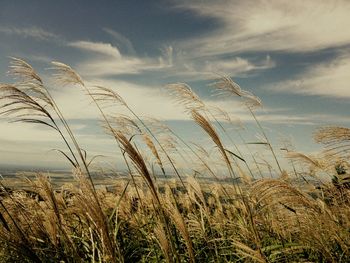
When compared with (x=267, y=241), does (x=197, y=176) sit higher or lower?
higher

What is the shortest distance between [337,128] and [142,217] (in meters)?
3.50

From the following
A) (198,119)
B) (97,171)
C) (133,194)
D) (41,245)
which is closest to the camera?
(198,119)

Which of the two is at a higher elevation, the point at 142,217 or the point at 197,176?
the point at 197,176

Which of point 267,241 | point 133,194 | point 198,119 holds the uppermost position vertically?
point 198,119

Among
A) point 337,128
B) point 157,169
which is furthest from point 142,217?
point 337,128

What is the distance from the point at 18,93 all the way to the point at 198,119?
1.45 meters

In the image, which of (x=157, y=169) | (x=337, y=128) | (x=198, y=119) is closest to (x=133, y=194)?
(x=157, y=169)

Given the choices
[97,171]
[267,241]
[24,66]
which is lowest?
[267,241]

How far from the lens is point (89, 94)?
3385mm

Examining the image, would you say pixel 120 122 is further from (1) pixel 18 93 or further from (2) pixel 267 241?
(2) pixel 267 241

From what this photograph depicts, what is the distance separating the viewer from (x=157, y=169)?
161 inches

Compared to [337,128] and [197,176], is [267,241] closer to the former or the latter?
[197,176]

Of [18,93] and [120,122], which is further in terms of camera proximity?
[120,122]

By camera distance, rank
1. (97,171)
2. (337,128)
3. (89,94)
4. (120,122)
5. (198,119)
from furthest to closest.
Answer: (97,171)
(120,122)
(89,94)
(198,119)
(337,128)
